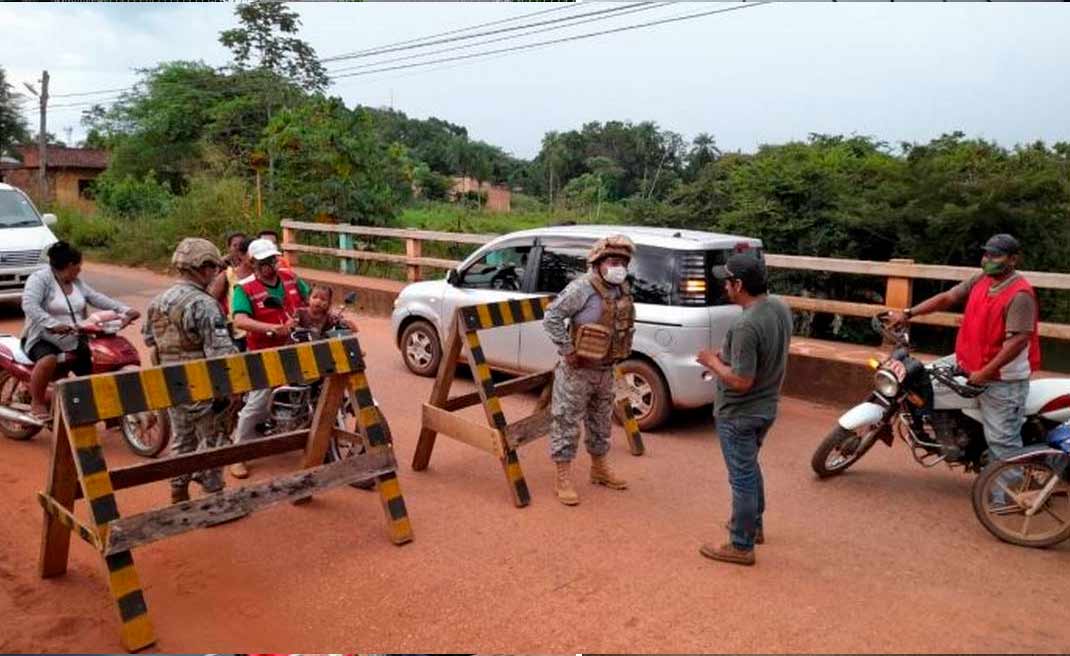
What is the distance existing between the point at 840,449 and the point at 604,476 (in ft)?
5.33

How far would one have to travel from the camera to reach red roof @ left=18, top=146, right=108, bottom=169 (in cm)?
4775

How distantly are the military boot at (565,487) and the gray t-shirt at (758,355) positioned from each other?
1.26 metres

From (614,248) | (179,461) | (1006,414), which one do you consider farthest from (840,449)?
(179,461)

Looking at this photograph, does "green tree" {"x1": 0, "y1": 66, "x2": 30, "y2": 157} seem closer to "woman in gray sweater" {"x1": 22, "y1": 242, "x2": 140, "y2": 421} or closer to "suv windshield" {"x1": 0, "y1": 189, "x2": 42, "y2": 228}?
"suv windshield" {"x1": 0, "y1": 189, "x2": 42, "y2": 228}

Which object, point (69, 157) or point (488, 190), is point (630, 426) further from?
point (488, 190)

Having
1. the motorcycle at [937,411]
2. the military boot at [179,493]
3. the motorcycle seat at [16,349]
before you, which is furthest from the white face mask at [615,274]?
the motorcycle seat at [16,349]

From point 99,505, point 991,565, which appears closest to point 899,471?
point 991,565

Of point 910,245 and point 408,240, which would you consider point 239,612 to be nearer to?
point 408,240

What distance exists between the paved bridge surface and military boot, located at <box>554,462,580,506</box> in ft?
0.32

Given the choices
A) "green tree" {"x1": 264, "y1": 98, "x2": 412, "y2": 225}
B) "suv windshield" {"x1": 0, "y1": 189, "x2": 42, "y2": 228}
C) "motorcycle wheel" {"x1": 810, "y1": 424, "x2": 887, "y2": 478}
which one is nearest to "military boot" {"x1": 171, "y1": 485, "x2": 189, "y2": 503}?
"motorcycle wheel" {"x1": 810, "y1": 424, "x2": 887, "y2": 478}

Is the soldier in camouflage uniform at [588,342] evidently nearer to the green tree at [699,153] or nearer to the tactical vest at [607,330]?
the tactical vest at [607,330]

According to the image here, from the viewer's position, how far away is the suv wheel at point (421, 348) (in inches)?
337

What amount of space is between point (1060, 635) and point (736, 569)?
143 cm

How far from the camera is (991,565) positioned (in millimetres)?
4516
